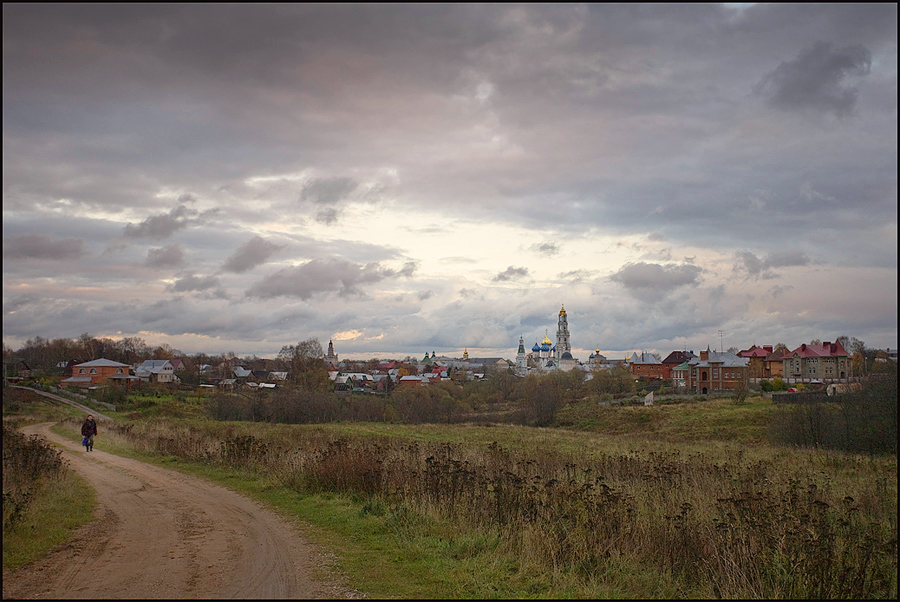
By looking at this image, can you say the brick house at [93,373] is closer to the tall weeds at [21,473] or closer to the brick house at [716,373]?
the tall weeds at [21,473]

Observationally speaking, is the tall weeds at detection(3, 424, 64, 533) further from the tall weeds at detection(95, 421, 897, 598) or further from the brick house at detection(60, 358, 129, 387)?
the brick house at detection(60, 358, 129, 387)

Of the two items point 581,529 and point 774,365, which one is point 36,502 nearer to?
point 581,529

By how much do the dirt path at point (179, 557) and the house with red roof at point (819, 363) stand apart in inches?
3041

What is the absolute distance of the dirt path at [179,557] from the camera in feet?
23.6

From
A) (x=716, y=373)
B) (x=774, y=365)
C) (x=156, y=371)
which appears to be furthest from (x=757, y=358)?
(x=156, y=371)

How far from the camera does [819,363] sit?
7425 cm

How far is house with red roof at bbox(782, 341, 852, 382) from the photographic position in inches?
2867

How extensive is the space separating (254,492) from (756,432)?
133ft

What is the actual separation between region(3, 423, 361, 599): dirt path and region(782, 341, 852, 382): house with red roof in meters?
77.2

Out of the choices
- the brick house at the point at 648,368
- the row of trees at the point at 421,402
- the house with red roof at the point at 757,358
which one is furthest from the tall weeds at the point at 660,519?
the brick house at the point at 648,368

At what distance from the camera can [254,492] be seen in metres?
14.6

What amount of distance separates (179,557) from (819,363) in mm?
82144

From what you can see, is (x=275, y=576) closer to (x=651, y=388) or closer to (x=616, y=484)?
(x=616, y=484)

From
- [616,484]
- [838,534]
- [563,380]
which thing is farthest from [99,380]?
[838,534]
